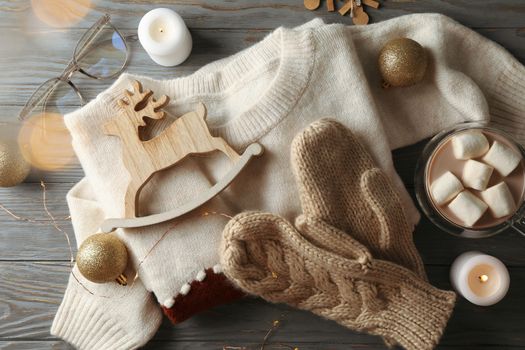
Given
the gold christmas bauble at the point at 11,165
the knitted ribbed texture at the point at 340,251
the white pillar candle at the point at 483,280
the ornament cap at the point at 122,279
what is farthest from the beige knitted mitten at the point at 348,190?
the gold christmas bauble at the point at 11,165

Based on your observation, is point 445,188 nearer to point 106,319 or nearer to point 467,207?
point 467,207

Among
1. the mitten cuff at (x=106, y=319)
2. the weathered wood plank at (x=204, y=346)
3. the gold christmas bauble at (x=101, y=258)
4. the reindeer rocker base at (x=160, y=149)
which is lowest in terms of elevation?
the weathered wood plank at (x=204, y=346)

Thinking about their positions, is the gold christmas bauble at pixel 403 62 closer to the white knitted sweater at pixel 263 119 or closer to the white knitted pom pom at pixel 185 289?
the white knitted sweater at pixel 263 119

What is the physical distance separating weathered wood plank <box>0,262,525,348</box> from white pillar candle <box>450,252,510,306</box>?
7 cm

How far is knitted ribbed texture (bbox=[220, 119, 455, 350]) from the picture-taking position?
751mm

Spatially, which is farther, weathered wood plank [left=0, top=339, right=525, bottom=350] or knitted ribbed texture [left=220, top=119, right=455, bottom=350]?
weathered wood plank [left=0, top=339, right=525, bottom=350]

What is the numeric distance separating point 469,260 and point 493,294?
6 cm

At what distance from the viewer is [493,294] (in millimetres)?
785

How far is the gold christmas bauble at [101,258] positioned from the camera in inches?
30.2

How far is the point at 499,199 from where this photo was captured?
77 cm

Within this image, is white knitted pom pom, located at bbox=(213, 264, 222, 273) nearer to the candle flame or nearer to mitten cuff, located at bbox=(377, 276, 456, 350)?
mitten cuff, located at bbox=(377, 276, 456, 350)

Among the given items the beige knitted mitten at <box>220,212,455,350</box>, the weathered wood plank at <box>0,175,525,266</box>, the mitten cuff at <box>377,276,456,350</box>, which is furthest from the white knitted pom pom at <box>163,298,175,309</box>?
the mitten cuff at <box>377,276,456,350</box>

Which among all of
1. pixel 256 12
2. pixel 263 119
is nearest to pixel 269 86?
pixel 263 119

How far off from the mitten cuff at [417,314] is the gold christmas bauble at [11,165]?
67 cm
